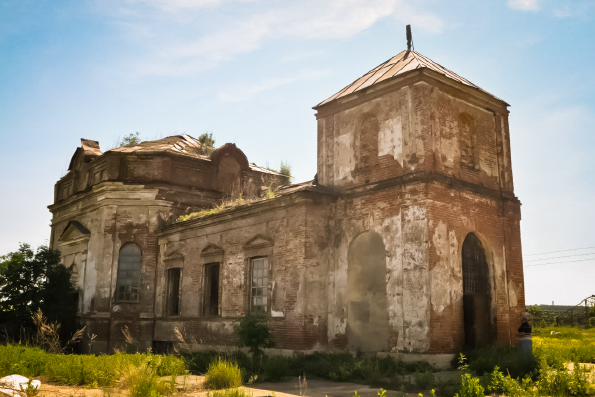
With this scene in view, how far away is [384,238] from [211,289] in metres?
6.68

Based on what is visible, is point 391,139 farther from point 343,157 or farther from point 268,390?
point 268,390

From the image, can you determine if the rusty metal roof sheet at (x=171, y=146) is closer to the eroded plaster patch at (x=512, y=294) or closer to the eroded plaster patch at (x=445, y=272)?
the eroded plaster patch at (x=445, y=272)

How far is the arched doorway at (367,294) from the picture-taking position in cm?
1215

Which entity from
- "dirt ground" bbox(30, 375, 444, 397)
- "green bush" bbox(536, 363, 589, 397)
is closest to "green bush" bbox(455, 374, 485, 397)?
"green bush" bbox(536, 363, 589, 397)

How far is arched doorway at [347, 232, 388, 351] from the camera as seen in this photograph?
1215 centimetres

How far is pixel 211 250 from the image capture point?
16031 mm

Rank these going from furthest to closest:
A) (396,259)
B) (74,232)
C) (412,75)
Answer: (74,232)
(412,75)
(396,259)

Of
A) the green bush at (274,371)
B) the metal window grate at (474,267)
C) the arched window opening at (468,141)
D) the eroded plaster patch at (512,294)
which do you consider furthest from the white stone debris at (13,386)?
the eroded plaster patch at (512,294)

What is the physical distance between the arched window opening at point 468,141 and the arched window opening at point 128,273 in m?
11.6

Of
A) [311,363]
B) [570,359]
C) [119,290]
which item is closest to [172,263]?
[119,290]

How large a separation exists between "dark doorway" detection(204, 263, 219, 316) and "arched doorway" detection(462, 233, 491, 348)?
299 inches

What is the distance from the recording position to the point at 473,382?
712 cm

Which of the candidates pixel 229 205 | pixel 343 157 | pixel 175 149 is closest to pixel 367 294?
pixel 343 157

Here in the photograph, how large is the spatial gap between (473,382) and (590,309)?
27247mm
